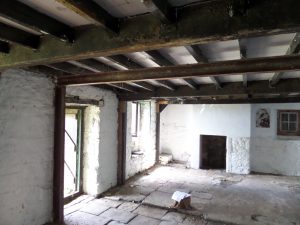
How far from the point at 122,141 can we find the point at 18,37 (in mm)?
3993

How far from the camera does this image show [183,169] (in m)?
7.65

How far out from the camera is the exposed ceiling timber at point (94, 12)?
4.27 ft

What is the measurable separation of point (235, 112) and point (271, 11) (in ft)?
20.8

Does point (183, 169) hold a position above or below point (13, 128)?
below

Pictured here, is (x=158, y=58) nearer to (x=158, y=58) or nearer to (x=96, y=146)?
(x=158, y=58)

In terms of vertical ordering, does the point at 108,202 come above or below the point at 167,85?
below

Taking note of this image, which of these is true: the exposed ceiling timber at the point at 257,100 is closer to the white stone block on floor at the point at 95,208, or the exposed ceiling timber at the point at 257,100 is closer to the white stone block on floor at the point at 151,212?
the white stone block on floor at the point at 151,212

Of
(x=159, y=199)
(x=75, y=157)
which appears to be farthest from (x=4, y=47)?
(x=159, y=199)

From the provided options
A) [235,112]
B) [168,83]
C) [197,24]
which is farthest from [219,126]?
[197,24]

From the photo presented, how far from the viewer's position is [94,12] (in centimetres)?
147

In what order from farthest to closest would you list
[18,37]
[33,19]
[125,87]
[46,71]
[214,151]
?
[214,151], [125,87], [46,71], [18,37], [33,19]

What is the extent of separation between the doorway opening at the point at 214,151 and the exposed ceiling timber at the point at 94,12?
7.12 m

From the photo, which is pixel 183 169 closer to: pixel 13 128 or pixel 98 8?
pixel 13 128

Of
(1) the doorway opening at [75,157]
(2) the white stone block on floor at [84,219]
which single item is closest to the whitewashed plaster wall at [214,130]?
(1) the doorway opening at [75,157]
